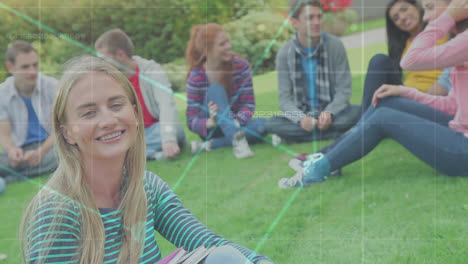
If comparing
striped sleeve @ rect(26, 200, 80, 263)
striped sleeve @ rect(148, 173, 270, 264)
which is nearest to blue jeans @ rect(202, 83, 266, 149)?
striped sleeve @ rect(148, 173, 270, 264)

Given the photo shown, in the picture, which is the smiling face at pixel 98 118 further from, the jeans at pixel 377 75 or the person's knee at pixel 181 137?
the person's knee at pixel 181 137

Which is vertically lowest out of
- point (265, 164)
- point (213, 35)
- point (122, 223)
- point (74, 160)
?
point (265, 164)

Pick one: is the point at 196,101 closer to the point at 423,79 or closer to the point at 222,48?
the point at 222,48

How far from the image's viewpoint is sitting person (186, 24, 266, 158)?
271 cm

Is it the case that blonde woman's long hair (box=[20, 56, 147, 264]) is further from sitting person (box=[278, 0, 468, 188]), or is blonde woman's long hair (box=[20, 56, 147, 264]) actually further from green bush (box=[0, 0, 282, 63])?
green bush (box=[0, 0, 282, 63])

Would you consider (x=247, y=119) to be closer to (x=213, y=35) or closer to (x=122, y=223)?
(x=213, y=35)

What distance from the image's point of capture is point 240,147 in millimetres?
2619

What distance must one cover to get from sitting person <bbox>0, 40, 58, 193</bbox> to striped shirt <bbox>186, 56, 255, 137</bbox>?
2.86ft

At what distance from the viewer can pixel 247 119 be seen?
111 inches

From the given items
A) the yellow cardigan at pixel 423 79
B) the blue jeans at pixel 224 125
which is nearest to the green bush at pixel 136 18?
the blue jeans at pixel 224 125

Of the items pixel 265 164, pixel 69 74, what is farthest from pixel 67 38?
pixel 69 74

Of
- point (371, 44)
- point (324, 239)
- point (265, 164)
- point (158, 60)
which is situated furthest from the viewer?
point (371, 44)

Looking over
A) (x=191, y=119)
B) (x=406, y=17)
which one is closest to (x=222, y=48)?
(x=191, y=119)

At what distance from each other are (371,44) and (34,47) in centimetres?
226
